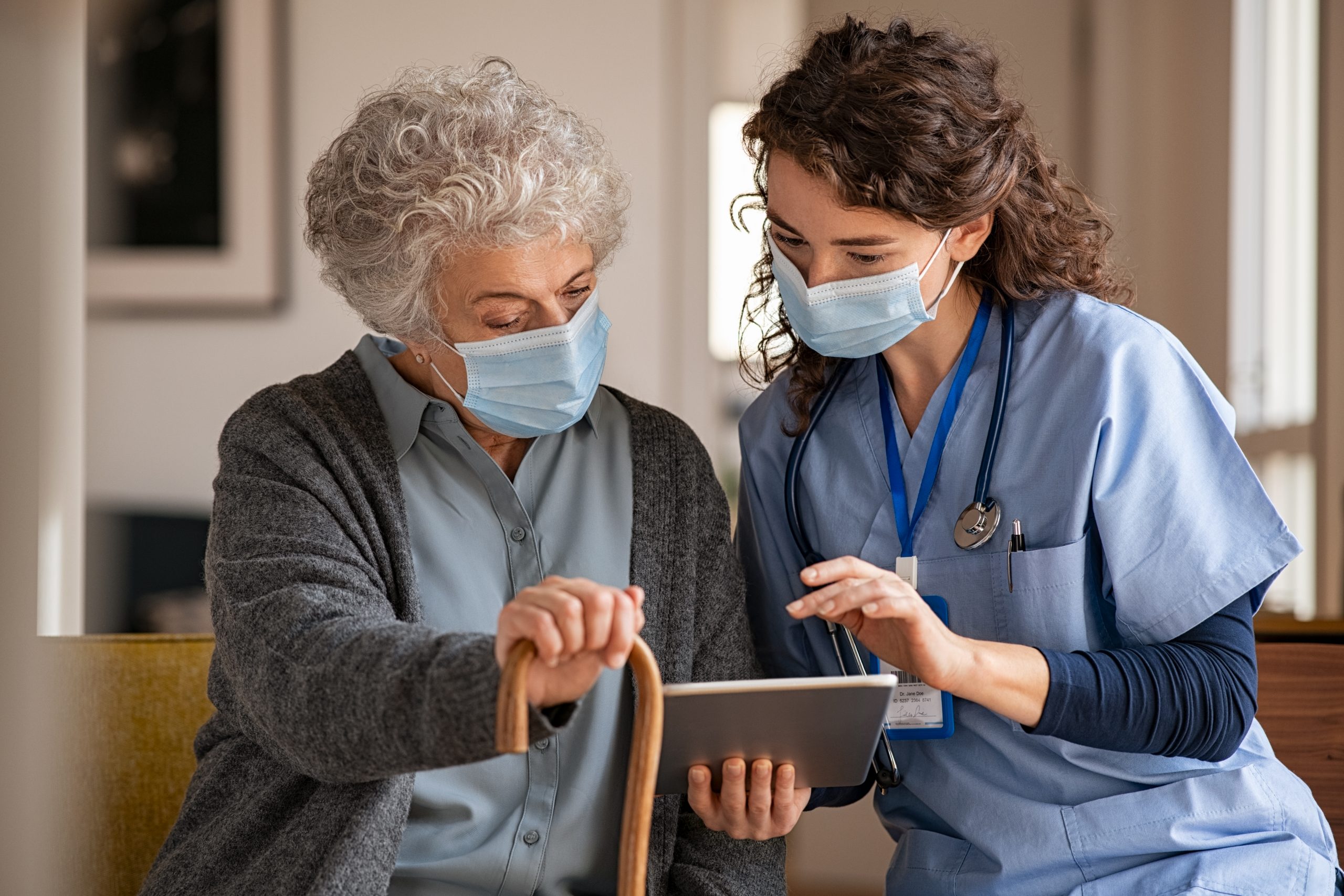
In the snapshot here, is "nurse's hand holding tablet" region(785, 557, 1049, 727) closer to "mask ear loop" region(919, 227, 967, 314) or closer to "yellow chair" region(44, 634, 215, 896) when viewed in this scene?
"mask ear loop" region(919, 227, 967, 314)

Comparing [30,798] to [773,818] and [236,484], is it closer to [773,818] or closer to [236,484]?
[236,484]

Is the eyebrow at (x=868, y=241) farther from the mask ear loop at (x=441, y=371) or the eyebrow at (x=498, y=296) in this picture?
the mask ear loop at (x=441, y=371)

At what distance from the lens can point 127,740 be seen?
1.76 metres

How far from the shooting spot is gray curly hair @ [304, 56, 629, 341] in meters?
1.33

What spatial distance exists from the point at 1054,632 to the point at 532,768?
59 cm

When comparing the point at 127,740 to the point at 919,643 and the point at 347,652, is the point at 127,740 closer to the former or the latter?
the point at 347,652

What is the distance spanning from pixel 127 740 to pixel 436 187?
97 cm

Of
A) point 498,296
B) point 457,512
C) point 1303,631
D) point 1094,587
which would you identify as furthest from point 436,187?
point 1303,631

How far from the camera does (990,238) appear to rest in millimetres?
1501

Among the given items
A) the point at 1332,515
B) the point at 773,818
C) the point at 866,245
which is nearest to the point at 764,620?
the point at 773,818

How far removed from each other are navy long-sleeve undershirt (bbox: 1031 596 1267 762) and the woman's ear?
0.47m

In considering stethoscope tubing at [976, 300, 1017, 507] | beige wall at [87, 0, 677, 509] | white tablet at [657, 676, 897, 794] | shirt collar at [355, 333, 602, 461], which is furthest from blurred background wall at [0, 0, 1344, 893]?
white tablet at [657, 676, 897, 794]

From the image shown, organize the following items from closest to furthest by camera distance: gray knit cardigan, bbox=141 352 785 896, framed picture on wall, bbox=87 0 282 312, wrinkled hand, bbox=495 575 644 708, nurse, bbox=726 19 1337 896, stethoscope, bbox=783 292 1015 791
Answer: wrinkled hand, bbox=495 575 644 708
gray knit cardigan, bbox=141 352 785 896
nurse, bbox=726 19 1337 896
stethoscope, bbox=783 292 1015 791
framed picture on wall, bbox=87 0 282 312

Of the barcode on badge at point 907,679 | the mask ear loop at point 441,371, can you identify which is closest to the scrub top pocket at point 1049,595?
the barcode on badge at point 907,679
